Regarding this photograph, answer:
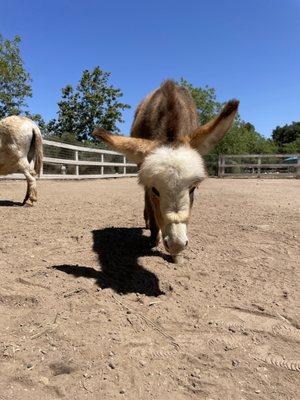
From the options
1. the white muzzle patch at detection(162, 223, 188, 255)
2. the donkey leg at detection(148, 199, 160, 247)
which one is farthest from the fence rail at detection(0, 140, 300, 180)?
the white muzzle patch at detection(162, 223, 188, 255)

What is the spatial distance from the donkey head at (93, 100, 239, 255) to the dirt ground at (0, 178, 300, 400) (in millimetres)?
575

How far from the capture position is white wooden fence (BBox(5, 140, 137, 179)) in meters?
14.3

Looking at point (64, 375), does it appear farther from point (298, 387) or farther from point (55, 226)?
point (55, 226)

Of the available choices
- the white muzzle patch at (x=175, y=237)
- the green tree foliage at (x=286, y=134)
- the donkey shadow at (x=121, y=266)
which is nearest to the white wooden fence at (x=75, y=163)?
the donkey shadow at (x=121, y=266)

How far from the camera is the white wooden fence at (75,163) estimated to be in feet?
47.0

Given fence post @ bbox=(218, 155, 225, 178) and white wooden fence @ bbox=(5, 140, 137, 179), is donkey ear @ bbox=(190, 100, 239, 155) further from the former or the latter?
fence post @ bbox=(218, 155, 225, 178)

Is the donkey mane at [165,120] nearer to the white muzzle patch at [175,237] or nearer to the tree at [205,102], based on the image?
the white muzzle patch at [175,237]

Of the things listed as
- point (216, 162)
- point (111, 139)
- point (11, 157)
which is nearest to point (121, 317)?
point (111, 139)

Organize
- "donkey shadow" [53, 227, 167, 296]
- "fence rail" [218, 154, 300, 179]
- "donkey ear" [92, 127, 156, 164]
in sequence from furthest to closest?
"fence rail" [218, 154, 300, 179]
"donkey ear" [92, 127, 156, 164]
"donkey shadow" [53, 227, 167, 296]

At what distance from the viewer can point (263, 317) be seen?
2.90 m

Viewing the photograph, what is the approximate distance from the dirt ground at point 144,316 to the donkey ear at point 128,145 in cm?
109

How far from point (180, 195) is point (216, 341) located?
3.77ft

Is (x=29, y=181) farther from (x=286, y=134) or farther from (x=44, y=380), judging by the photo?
(x=286, y=134)

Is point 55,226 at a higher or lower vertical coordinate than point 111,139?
lower
